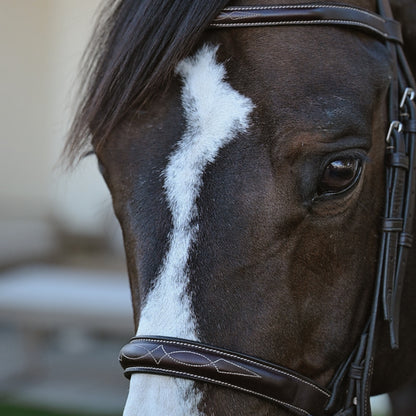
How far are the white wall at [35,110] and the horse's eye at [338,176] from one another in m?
5.86

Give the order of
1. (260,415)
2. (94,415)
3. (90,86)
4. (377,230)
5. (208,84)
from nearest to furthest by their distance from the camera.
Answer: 1. (260,415)
2. (208,84)
3. (377,230)
4. (90,86)
5. (94,415)

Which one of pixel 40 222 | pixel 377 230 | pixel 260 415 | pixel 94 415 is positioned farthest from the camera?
pixel 40 222

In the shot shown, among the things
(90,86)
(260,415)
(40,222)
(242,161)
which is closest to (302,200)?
(242,161)

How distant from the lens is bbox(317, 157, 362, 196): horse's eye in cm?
152

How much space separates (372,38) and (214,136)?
0.48 meters

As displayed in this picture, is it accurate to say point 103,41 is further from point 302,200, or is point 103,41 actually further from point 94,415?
point 94,415

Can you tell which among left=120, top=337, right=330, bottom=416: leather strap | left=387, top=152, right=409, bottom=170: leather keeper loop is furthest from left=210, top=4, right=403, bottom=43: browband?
left=120, top=337, right=330, bottom=416: leather strap

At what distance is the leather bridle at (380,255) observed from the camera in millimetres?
1461

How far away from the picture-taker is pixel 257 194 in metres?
1.49

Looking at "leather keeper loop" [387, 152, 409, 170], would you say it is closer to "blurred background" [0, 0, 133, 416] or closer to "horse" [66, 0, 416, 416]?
"horse" [66, 0, 416, 416]

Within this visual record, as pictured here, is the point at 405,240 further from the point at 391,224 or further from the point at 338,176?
the point at 338,176

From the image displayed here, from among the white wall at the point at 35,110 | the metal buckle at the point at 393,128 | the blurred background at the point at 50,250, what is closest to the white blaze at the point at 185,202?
the metal buckle at the point at 393,128

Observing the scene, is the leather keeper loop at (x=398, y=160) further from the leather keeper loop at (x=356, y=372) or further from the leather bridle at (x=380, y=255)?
the leather keeper loop at (x=356, y=372)

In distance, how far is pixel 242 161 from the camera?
1.50 m
